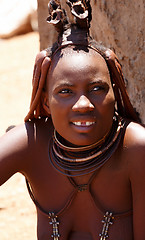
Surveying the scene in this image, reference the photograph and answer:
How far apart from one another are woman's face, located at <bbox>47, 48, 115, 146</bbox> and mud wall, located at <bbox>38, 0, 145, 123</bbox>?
0.68 metres

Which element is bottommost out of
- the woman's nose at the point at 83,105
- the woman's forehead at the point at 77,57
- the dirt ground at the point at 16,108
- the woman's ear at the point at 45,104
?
the dirt ground at the point at 16,108

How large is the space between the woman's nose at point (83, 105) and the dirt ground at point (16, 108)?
4.84ft

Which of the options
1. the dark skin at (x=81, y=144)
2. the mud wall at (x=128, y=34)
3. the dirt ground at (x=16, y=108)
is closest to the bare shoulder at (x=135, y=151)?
the dark skin at (x=81, y=144)

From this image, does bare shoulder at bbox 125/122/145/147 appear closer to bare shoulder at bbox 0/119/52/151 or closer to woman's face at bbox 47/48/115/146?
woman's face at bbox 47/48/115/146

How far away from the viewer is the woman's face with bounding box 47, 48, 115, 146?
2.05m

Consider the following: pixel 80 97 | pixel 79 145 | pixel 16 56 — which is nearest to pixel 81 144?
pixel 79 145

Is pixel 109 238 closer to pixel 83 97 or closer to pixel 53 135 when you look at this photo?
pixel 53 135

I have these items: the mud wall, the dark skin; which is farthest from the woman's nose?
the mud wall

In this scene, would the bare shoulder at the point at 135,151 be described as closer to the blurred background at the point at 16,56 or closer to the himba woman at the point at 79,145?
the himba woman at the point at 79,145

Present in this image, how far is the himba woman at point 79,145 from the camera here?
2.07 m

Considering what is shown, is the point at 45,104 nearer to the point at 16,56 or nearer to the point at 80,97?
the point at 80,97

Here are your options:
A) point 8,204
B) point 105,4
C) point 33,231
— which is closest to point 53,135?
point 105,4

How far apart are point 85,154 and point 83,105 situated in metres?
0.26

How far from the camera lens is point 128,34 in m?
2.82
